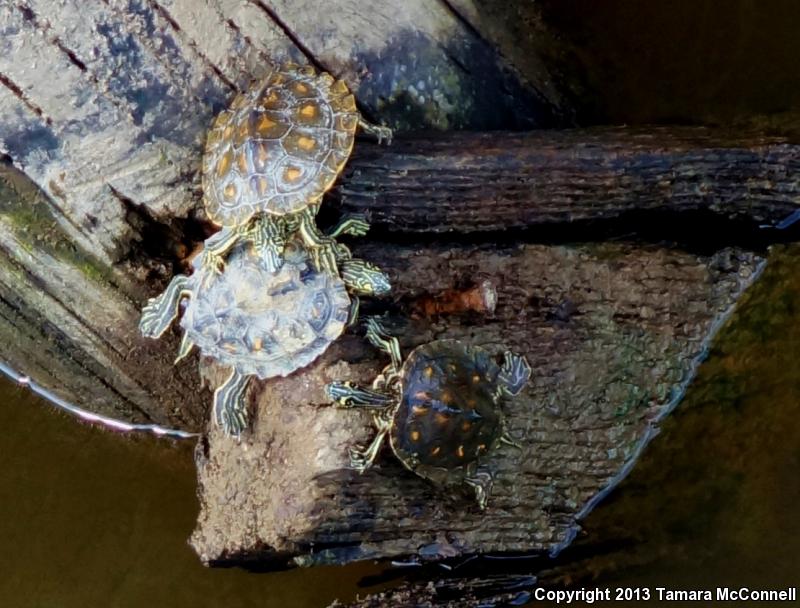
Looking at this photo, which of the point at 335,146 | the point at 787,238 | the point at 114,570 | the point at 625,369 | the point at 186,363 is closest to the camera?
the point at 335,146

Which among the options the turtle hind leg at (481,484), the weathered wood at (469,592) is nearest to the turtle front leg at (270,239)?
the turtle hind leg at (481,484)

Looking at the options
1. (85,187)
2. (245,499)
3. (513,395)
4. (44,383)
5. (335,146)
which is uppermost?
(85,187)

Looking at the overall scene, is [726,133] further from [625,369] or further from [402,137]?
[402,137]

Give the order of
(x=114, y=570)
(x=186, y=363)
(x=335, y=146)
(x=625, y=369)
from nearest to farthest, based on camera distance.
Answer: (x=335, y=146) < (x=625, y=369) < (x=186, y=363) < (x=114, y=570)

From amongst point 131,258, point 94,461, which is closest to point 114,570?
point 94,461

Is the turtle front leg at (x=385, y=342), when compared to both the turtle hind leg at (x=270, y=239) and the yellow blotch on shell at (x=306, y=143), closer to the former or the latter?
the turtle hind leg at (x=270, y=239)

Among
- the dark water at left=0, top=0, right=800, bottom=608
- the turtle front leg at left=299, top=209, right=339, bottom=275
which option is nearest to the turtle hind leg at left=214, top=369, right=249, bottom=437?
the turtle front leg at left=299, top=209, right=339, bottom=275

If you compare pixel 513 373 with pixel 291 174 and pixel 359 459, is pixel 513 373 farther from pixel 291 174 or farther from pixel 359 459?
pixel 291 174
